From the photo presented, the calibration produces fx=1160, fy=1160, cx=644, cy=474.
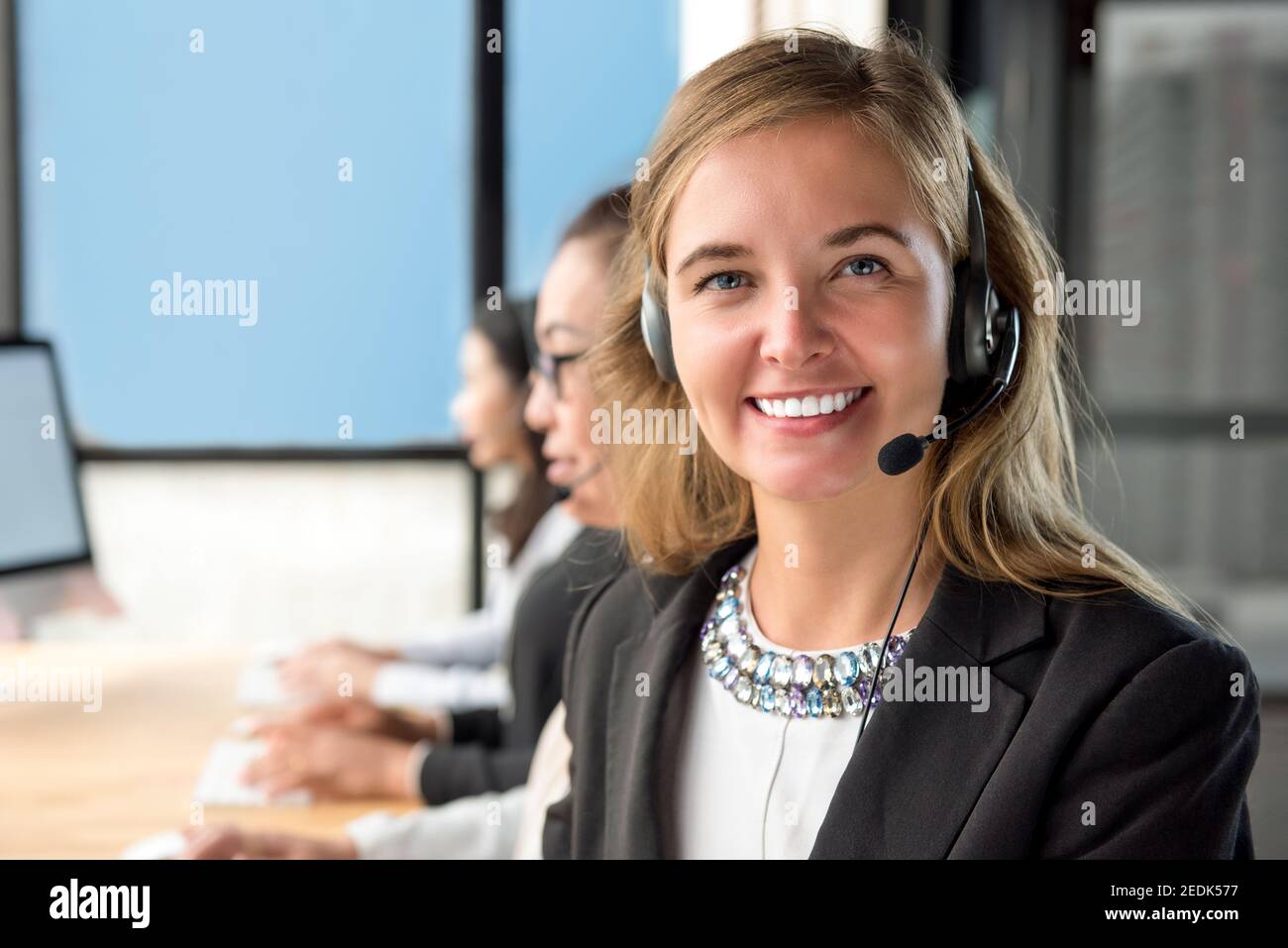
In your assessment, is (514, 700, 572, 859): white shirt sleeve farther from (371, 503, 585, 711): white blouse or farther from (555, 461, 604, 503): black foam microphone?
(371, 503, 585, 711): white blouse

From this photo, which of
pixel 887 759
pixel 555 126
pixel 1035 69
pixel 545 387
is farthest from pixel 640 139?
pixel 887 759

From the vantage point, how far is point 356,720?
1.63 metres

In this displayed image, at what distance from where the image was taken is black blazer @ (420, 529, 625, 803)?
4.53ft

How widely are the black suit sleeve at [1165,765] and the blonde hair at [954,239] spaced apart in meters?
0.06

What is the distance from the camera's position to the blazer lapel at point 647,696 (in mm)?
776

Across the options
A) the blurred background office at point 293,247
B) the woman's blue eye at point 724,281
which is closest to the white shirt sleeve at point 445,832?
the woman's blue eye at point 724,281

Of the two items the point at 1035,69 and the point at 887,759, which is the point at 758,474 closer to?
the point at 887,759

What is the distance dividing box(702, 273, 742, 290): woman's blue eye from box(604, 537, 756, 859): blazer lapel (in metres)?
0.23

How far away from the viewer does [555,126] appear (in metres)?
3.58

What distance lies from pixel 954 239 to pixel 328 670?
1.37m

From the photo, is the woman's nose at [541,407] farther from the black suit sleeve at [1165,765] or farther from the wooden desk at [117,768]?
the black suit sleeve at [1165,765]

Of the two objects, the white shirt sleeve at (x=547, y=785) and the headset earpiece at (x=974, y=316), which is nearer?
the headset earpiece at (x=974, y=316)

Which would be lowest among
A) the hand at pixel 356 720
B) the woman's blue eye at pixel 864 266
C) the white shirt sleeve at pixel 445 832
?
the hand at pixel 356 720
